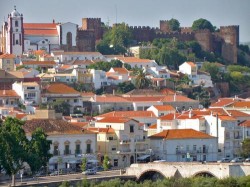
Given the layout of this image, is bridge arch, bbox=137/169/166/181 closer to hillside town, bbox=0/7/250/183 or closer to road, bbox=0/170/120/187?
road, bbox=0/170/120/187

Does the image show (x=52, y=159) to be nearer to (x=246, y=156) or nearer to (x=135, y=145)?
(x=135, y=145)

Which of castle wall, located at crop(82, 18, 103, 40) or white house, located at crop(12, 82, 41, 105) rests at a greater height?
castle wall, located at crop(82, 18, 103, 40)

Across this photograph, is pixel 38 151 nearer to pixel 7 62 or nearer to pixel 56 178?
pixel 56 178

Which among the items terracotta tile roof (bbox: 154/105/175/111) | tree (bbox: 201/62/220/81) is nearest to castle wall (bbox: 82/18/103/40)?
tree (bbox: 201/62/220/81)

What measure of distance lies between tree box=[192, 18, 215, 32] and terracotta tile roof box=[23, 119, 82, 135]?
47719 mm

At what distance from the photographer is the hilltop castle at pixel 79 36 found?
88438mm

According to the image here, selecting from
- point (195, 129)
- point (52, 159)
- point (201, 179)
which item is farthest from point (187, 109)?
point (201, 179)

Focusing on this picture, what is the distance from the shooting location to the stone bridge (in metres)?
52.6

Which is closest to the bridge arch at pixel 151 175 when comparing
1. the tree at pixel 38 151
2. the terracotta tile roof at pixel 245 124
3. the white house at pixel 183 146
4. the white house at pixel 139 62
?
the tree at pixel 38 151

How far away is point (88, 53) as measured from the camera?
8862 centimetres

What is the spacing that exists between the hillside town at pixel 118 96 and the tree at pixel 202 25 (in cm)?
214

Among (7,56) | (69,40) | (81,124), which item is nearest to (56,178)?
(81,124)

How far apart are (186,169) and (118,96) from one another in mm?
22703

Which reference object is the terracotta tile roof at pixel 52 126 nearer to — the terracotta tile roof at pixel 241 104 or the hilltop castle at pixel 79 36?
the terracotta tile roof at pixel 241 104
